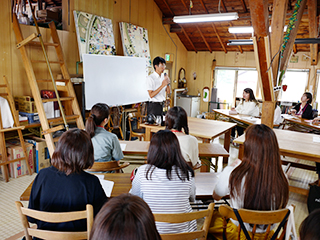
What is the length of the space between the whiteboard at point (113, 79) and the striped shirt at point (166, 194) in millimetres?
3563

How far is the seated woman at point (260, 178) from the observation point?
1.59 metres

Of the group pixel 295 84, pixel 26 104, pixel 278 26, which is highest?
pixel 278 26

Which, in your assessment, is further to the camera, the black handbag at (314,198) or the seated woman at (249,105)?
the seated woman at (249,105)

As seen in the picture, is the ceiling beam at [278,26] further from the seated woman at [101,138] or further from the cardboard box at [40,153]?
the cardboard box at [40,153]

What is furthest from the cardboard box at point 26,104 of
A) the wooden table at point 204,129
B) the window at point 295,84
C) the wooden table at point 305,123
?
the window at point 295,84

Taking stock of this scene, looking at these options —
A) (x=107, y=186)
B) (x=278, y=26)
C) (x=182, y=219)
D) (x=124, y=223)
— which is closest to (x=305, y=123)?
(x=278, y=26)

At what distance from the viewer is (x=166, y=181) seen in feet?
5.26

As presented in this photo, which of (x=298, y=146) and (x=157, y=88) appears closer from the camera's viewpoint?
(x=298, y=146)

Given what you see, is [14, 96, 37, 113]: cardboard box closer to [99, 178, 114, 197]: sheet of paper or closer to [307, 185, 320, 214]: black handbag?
[99, 178, 114, 197]: sheet of paper

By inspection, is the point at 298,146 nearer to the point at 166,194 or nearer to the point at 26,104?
the point at 166,194

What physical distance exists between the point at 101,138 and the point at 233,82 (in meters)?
7.87

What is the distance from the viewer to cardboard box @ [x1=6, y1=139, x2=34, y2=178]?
3805 millimetres

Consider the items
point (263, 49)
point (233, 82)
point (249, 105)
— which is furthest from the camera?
point (233, 82)

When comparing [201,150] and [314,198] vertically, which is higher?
[201,150]
